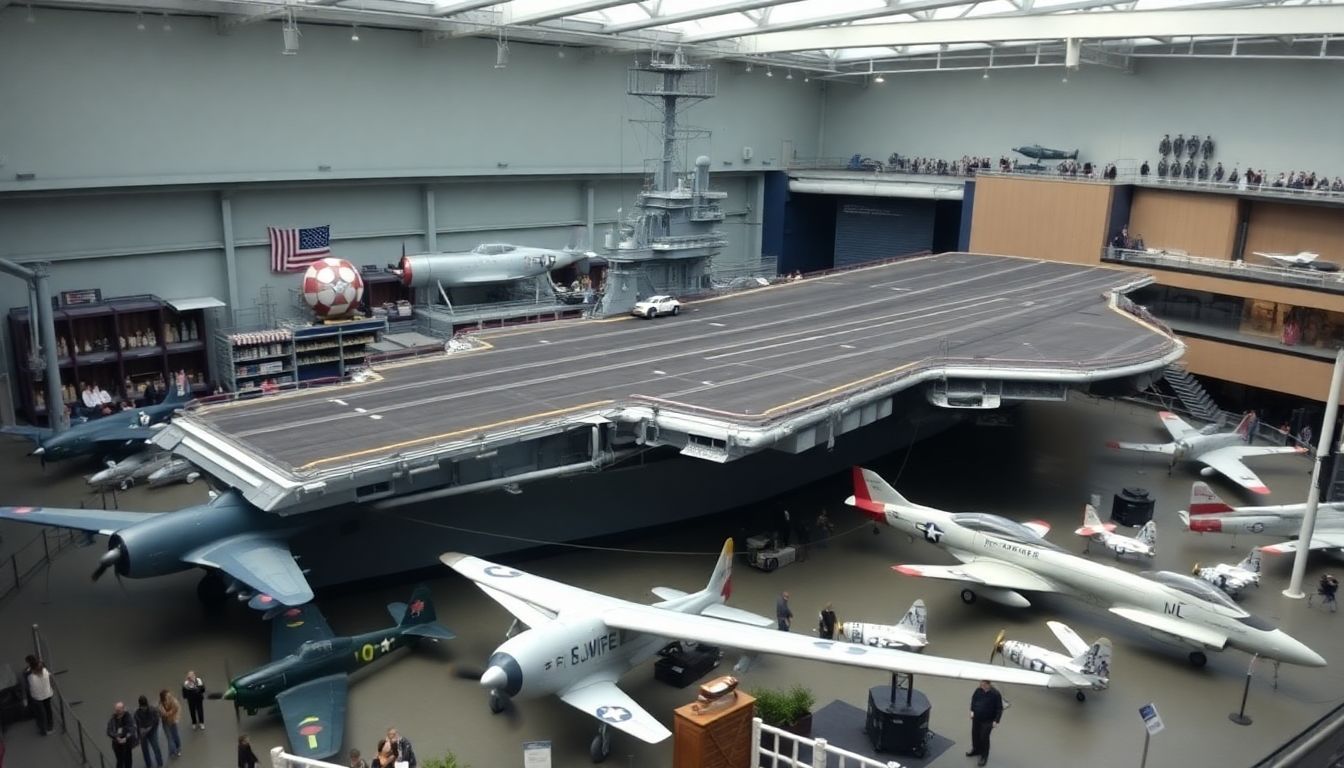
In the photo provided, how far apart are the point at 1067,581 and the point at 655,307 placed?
17169 millimetres

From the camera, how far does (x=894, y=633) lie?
65.4 ft

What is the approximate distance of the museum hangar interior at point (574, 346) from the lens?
19.8m

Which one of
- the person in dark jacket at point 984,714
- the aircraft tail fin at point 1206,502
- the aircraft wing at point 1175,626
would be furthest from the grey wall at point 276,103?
the aircraft wing at point 1175,626

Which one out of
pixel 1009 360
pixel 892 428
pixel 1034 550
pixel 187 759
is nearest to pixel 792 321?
pixel 892 428

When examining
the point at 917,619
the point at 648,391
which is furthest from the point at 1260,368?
the point at 648,391

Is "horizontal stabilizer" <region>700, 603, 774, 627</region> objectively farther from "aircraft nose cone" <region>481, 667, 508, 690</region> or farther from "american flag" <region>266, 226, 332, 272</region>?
"american flag" <region>266, 226, 332, 272</region>

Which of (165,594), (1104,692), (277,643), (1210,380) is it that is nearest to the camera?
(277,643)

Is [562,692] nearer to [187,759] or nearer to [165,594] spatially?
[187,759]

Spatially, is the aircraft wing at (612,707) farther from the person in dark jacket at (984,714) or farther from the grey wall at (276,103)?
the grey wall at (276,103)

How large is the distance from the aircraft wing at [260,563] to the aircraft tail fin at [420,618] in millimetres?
1875

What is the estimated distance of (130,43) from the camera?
33.8 m

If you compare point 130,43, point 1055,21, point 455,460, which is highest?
point 1055,21

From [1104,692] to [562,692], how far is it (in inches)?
420

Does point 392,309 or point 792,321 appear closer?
point 792,321
